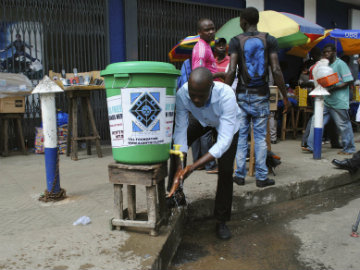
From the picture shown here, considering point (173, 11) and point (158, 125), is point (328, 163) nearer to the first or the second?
point (158, 125)

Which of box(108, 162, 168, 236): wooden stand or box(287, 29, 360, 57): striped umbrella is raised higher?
box(287, 29, 360, 57): striped umbrella

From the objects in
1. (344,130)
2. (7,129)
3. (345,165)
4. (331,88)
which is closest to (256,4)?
(331,88)

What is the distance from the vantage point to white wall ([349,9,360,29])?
39.1 ft

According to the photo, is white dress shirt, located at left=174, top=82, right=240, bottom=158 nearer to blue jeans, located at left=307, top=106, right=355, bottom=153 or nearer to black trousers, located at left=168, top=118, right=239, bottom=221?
black trousers, located at left=168, top=118, right=239, bottom=221

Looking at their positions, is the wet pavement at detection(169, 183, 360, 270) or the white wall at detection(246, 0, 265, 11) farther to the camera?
the white wall at detection(246, 0, 265, 11)

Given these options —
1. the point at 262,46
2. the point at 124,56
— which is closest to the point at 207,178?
the point at 262,46

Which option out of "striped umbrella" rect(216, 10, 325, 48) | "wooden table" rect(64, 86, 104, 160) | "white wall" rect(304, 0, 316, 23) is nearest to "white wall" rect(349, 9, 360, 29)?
"white wall" rect(304, 0, 316, 23)

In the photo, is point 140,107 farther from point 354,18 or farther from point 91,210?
point 354,18

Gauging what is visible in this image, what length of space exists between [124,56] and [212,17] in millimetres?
2795

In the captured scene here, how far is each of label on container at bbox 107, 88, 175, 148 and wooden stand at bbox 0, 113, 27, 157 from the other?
407cm

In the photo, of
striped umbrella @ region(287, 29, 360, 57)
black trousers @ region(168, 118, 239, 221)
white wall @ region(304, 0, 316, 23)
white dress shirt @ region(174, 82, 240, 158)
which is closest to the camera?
white dress shirt @ region(174, 82, 240, 158)

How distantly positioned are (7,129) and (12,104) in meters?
0.48

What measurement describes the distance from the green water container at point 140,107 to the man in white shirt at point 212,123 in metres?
0.19

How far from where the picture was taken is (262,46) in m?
3.66
